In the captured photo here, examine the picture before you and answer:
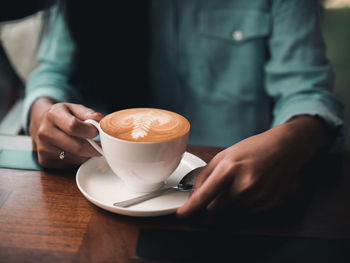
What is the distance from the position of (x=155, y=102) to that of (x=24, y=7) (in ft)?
3.20

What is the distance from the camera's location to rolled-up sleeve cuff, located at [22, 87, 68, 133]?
3.15ft

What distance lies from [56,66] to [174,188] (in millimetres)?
876

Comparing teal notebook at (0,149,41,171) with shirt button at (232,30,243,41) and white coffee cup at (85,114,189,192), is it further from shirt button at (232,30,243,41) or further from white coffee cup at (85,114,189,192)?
shirt button at (232,30,243,41)

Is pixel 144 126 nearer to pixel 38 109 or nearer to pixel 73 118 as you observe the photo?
pixel 73 118

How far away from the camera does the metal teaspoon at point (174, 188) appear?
53 cm

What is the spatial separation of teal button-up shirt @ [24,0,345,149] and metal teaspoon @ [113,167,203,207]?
61 cm

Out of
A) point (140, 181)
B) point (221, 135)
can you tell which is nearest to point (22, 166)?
point (140, 181)

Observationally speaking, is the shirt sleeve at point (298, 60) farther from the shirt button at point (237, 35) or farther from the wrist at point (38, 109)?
the wrist at point (38, 109)

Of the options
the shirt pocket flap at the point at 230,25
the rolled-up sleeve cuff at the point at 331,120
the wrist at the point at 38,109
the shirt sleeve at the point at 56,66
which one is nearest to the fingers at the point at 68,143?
the wrist at the point at 38,109

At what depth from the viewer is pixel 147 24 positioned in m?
1.23

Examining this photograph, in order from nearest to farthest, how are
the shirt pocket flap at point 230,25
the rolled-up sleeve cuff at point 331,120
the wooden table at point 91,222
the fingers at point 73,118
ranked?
1. the wooden table at point 91,222
2. the fingers at point 73,118
3. the rolled-up sleeve cuff at point 331,120
4. the shirt pocket flap at point 230,25

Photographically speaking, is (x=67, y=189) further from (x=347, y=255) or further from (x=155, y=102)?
(x=155, y=102)

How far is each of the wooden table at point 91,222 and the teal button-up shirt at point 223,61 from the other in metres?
0.52

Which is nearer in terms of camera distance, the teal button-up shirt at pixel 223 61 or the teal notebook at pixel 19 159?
the teal notebook at pixel 19 159
